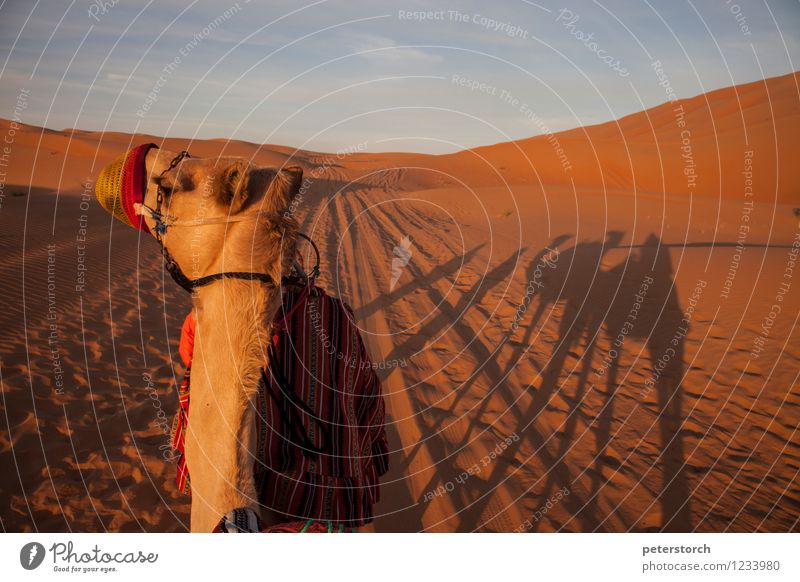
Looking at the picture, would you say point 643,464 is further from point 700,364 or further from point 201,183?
point 201,183

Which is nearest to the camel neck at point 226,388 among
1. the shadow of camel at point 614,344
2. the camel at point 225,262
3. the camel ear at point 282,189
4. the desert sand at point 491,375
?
the camel at point 225,262

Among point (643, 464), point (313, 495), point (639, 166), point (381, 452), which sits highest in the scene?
point (639, 166)

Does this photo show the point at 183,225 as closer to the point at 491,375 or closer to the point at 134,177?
the point at 134,177

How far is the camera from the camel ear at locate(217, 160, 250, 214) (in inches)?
45.1

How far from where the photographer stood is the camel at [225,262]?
1.20 m

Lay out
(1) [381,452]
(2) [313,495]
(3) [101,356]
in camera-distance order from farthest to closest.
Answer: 1. (3) [101,356]
2. (1) [381,452]
3. (2) [313,495]

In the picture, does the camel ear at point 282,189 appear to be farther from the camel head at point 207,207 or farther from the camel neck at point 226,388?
the camel neck at point 226,388

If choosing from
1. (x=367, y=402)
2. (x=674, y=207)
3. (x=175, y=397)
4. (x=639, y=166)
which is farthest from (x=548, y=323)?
(x=639, y=166)

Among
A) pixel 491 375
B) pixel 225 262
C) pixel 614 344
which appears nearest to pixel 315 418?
pixel 225 262

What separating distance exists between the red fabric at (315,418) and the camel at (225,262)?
0.39 meters

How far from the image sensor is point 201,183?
122 centimetres

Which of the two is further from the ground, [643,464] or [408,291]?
[408,291]

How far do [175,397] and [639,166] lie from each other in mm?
42563

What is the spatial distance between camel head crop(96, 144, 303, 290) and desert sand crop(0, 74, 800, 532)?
7.23 feet
